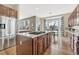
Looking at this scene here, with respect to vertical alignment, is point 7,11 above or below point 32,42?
above

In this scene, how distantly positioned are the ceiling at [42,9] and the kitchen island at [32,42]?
380mm

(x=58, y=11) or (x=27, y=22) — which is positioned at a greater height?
(x=58, y=11)

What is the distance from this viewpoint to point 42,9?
2.39 metres

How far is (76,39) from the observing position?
2.33 meters

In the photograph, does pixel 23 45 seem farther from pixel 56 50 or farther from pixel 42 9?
pixel 42 9

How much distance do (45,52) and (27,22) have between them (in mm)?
703

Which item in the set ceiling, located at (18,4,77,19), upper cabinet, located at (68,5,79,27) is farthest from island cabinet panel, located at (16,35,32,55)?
upper cabinet, located at (68,5,79,27)

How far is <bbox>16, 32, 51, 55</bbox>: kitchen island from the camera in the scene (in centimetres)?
234

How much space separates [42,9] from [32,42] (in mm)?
684

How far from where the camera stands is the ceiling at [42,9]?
2.37 meters

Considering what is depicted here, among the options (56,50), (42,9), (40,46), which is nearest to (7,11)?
(42,9)

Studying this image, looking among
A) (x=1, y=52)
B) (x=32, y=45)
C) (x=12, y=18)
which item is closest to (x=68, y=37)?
(x=32, y=45)

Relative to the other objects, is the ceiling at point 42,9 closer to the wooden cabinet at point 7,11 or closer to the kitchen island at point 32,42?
the wooden cabinet at point 7,11
